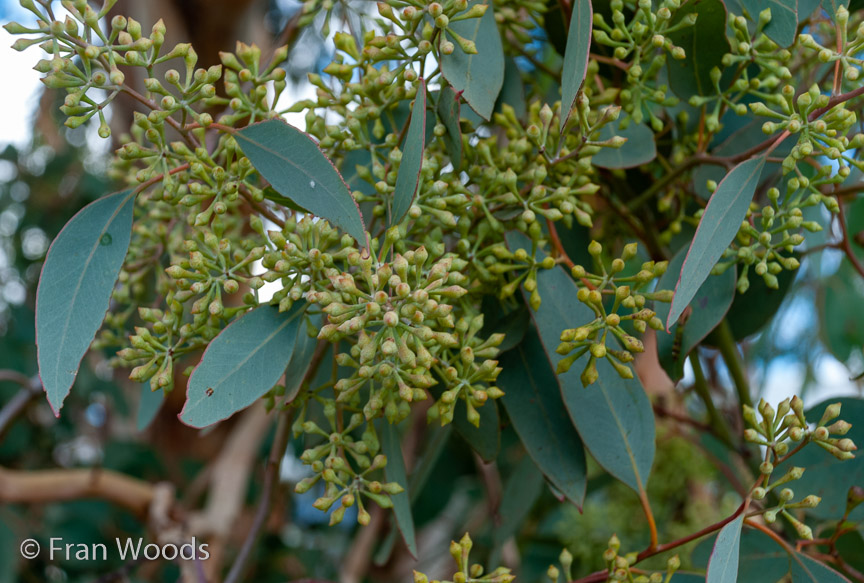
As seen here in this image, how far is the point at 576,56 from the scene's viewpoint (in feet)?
1.72

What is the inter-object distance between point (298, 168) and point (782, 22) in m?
0.42

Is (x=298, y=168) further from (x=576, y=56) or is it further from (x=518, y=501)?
(x=518, y=501)

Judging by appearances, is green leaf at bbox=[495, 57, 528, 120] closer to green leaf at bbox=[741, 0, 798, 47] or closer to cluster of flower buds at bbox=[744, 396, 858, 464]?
green leaf at bbox=[741, 0, 798, 47]

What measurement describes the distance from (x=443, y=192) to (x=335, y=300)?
0.13 metres

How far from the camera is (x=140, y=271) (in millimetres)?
770

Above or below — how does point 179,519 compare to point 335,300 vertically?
below

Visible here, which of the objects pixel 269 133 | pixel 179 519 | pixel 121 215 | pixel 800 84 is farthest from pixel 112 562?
pixel 800 84

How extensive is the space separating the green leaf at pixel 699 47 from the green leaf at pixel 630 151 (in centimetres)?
5

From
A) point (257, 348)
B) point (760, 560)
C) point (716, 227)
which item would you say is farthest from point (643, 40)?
point (760, 560)

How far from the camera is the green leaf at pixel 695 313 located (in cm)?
62

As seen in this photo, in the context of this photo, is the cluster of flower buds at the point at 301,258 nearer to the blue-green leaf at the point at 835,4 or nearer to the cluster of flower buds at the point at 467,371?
the cluster of flower buds at the point at 467,371

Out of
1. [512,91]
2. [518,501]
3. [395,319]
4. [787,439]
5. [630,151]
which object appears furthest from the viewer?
[518,501]

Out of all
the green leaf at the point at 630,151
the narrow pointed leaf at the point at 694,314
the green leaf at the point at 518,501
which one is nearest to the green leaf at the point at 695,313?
the narrow pointed leaf at the point at 694,314

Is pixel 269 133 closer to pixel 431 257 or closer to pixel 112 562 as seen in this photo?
pixel 431 257
